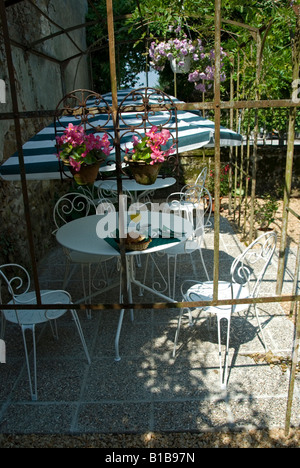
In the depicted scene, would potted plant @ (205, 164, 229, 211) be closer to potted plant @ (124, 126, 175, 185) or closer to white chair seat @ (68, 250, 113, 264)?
white chair seat @ (68, 250, 113, 264)

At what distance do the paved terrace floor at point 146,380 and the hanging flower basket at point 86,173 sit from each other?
1.44 m

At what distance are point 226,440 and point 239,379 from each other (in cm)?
54

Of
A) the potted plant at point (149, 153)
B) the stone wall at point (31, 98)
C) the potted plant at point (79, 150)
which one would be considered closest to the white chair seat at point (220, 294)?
the potted plant at point (149, 153)

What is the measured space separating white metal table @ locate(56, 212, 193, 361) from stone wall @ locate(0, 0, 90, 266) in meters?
0.82

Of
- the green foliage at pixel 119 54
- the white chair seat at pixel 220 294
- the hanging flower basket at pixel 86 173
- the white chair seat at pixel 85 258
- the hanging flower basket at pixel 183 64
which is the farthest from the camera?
the green foliage at pixel 119 54

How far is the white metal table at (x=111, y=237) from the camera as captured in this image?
3.04 m

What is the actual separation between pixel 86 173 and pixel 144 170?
1.16ft

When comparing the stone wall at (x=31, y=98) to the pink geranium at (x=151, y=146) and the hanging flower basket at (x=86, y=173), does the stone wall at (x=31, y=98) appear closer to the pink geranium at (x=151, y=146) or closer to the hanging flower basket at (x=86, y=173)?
the hanging flower basket at (x=86, y=173)

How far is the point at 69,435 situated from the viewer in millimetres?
2326

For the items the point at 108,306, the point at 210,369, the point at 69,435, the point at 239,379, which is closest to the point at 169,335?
the point at 210,369

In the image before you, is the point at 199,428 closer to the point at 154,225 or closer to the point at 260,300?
the point at 260,300

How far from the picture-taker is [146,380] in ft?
9.02

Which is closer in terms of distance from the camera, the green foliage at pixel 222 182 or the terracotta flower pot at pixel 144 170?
the terracotta flower pot at pixel 144 170

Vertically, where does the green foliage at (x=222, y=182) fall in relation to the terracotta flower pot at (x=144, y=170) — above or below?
below
